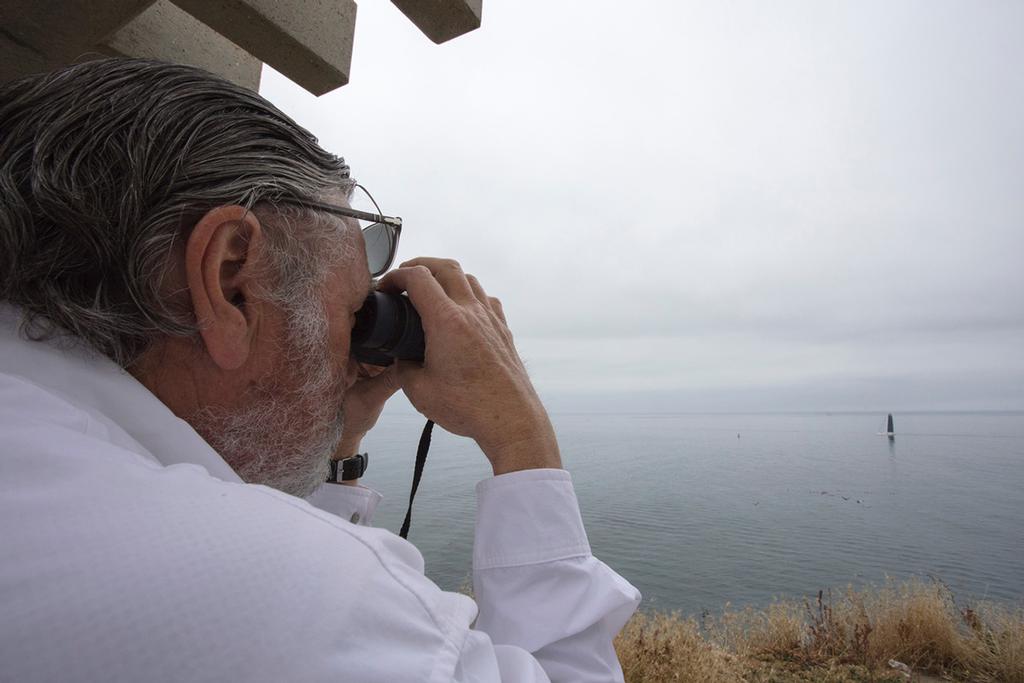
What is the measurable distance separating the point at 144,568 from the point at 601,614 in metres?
0.79

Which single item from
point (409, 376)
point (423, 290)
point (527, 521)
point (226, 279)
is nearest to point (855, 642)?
point (527, 521)

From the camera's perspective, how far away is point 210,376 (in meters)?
0.92

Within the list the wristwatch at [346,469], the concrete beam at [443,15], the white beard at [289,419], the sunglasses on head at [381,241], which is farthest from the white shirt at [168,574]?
the concrete beam at [443,15]

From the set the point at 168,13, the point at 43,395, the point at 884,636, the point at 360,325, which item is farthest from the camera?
the point at 884,636

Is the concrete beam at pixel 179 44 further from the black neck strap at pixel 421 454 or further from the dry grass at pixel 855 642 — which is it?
the dry grass at pixel 855 642

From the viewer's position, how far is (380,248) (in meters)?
1.37

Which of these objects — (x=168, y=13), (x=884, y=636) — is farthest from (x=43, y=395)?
(x=884, y=636)

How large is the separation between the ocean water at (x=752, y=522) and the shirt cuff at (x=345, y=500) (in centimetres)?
568

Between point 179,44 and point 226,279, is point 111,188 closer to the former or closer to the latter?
point 226,279

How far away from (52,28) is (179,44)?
1.77 ft

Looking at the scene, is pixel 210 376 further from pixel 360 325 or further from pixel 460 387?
pixel 460 387

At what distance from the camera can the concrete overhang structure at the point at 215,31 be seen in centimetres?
161

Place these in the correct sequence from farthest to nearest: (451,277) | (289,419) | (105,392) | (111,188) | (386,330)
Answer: (451,277)
(386,330)
(289,419)
(111,188)
(105,392)

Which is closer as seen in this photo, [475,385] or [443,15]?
[475,385]
